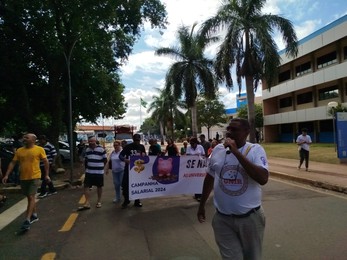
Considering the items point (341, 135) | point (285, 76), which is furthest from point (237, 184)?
point (285, 76)

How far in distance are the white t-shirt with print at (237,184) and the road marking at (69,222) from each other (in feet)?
15.6

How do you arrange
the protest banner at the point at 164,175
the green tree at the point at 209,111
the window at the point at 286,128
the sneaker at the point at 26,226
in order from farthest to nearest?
the green tree at the point at 209,111 < the window at the point at 286,128 < the protest banner at the point at 164,175 < the sneaker at the point at 26,226

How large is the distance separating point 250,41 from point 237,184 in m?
23.3

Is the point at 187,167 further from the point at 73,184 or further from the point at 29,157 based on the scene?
the point at 73,184

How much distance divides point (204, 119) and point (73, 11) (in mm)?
52371

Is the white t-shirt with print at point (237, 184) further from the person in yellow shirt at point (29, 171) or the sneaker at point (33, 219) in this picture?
the sneaker at point (33, 219)

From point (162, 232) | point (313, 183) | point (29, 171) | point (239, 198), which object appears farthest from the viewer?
point (313, 183)

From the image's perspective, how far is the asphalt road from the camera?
5.74m

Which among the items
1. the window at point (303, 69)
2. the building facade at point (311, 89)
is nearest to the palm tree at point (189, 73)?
the building facade at point (311, 89)

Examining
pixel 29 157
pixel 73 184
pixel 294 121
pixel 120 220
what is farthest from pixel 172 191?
pixel 294 121

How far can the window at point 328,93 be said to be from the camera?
125 ft

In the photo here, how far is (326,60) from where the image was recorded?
39156mm

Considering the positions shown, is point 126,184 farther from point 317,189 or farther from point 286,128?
point 286,128

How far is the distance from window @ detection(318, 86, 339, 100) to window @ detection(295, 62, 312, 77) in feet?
9.17
